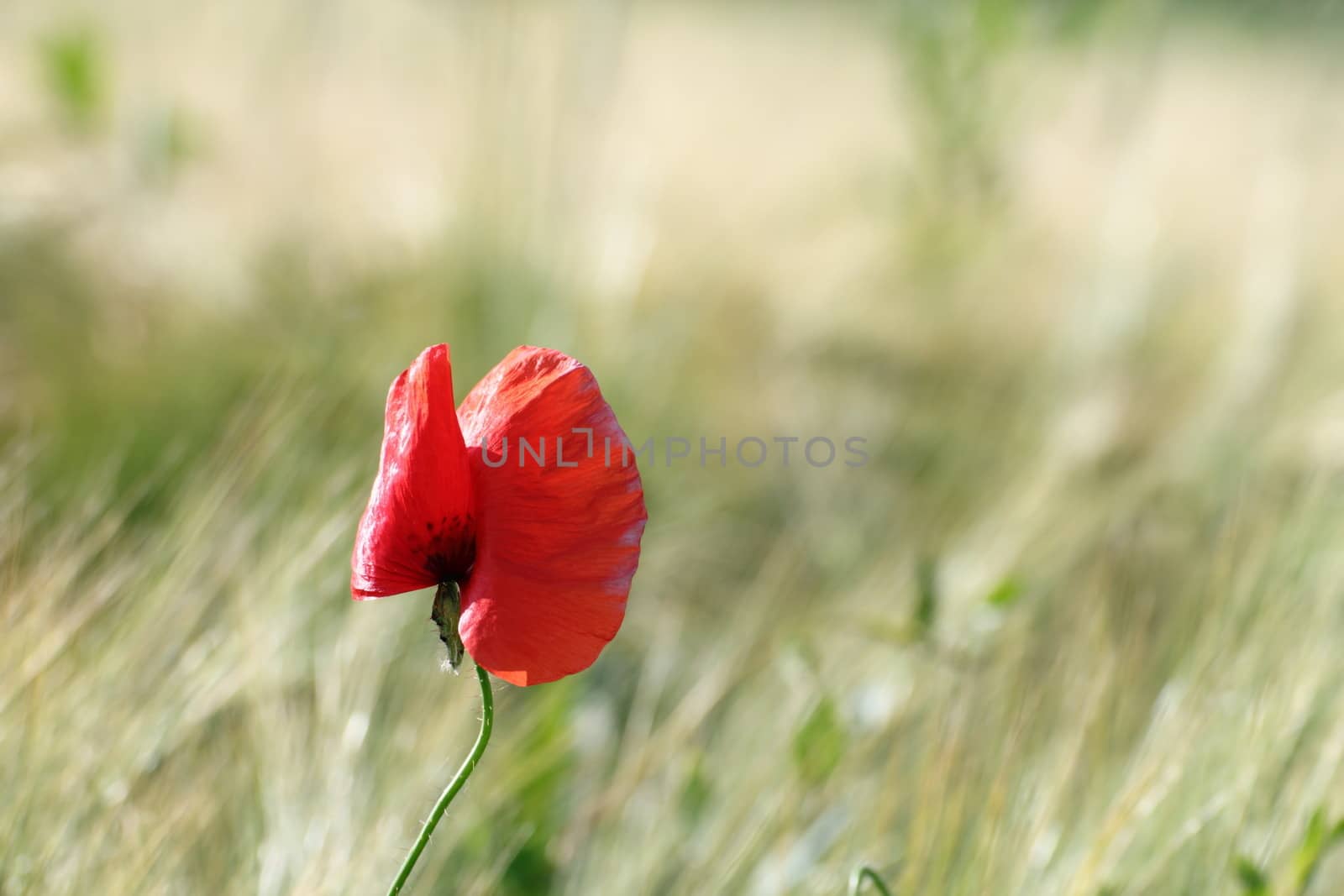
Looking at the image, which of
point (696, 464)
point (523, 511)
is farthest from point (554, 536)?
point (696, 464)

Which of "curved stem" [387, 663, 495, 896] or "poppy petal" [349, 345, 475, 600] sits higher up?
"poppy petal" [349, 345, 475, 600]

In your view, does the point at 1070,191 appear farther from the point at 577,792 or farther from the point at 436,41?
the point at 577,792

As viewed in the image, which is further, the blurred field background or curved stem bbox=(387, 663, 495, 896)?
the blurred field background

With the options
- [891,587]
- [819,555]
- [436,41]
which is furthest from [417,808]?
[436,41]

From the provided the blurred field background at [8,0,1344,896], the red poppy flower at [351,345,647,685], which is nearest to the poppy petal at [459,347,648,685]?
the red poppy flower at [351,345,647,685]

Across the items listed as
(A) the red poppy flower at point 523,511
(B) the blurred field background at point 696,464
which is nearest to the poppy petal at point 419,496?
(A) the red poppy flower at point 523,511

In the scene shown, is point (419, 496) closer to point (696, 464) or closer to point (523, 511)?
point (523, 511)

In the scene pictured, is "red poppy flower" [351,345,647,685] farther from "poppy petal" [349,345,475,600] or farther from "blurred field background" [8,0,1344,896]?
"blurred field background" [8,0,1344,896]
